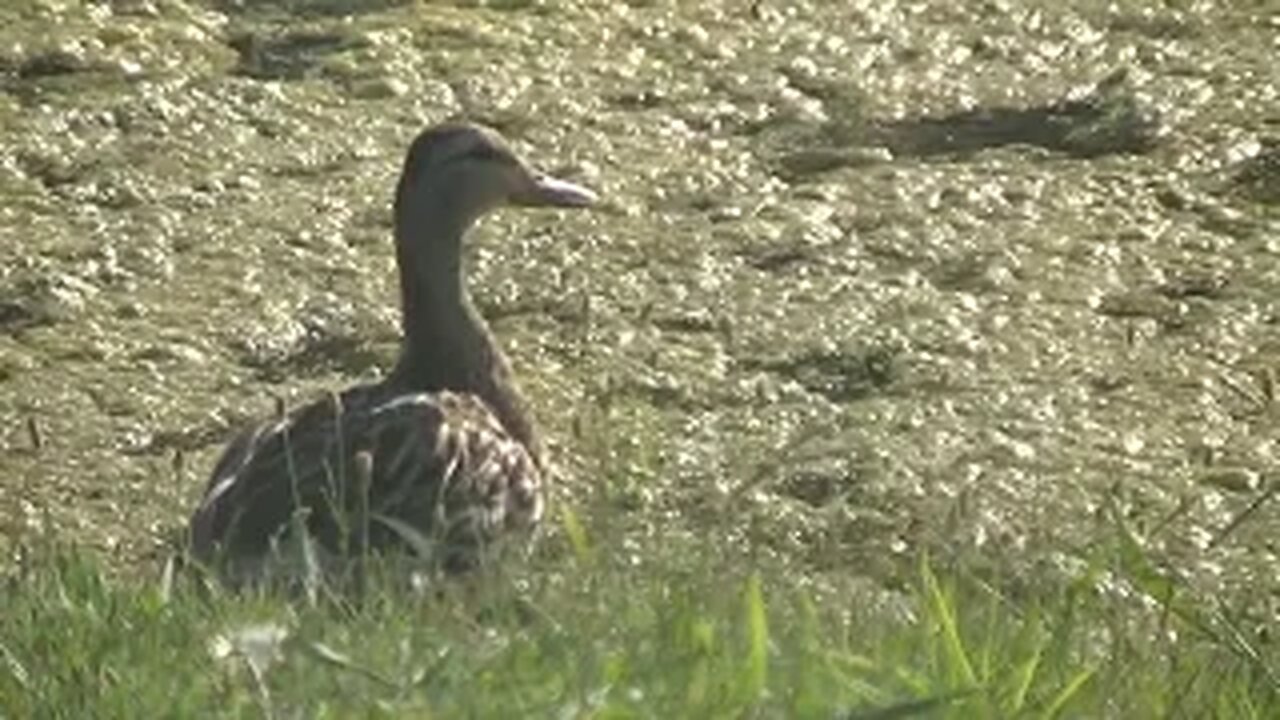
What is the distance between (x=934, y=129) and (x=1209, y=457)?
1770mm

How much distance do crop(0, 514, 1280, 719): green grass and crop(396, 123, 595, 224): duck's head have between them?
83.9 inches

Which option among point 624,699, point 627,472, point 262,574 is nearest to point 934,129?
point 627,472

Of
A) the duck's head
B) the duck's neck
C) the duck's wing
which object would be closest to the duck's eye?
the duck's head

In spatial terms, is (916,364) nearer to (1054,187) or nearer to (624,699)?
(1054,187)

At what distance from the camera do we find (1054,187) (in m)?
8.23

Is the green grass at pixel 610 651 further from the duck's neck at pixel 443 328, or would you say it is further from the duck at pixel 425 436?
the duck's neck at pixel 443 328

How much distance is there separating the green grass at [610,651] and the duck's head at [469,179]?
2.13 m

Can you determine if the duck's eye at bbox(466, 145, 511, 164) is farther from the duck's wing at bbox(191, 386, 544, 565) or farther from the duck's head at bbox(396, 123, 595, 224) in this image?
the duck's wing at bbox(191, 386, 544, 565)

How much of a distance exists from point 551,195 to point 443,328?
1.38 feet

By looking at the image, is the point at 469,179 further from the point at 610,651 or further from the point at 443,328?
the point at 610,651

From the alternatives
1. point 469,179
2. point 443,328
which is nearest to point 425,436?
point 443,328

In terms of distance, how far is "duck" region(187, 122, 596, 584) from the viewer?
5.99m

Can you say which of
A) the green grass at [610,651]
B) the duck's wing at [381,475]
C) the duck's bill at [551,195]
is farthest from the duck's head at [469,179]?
the green grass at [610,651]

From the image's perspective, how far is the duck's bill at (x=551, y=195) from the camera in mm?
7371
